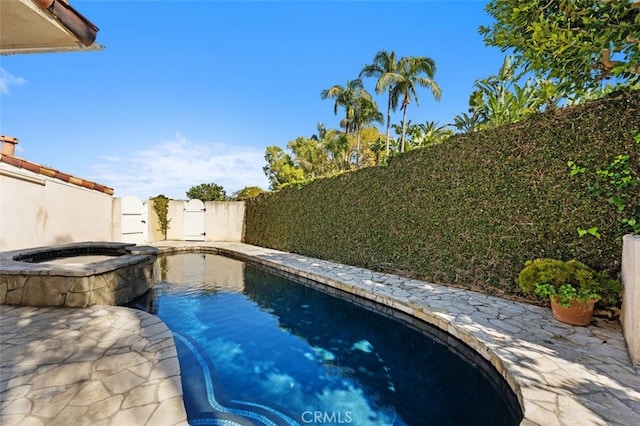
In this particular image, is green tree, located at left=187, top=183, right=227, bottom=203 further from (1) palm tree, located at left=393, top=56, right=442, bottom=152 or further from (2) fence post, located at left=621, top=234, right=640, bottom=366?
(2) fence post, located at left=621, top=234, right=640, bottom=366

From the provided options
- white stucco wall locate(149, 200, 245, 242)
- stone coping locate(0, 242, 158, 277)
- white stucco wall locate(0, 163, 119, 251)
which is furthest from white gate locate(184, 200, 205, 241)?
stone coping locate(0, 242, 158, 277)

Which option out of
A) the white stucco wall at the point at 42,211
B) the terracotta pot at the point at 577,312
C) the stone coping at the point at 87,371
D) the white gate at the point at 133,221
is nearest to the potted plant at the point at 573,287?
the terracotta pot at the point at 577,312

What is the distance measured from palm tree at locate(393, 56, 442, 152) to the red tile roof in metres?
16.1

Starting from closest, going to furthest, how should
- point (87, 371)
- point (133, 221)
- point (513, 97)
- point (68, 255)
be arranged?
point (87, 371), point (513, 97), point (68, 255), point (133, 221)

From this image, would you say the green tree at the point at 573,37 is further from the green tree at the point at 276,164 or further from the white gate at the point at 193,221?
the green tree at the point at 276,164

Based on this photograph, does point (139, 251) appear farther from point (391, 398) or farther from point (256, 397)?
point (391, 398)

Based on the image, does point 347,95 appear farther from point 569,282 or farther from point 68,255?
point 569,282

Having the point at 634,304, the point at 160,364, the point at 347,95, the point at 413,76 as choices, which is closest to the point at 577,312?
the point at 634,304

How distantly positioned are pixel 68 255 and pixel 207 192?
1483 cm

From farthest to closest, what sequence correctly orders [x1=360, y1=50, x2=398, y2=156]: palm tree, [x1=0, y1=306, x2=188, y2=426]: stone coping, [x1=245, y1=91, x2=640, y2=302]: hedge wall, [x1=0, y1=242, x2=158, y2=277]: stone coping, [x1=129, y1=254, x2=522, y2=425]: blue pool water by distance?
[x1=360, y1=50, x2=398, y2=156]: palm tree, [x1=0, y1=242, x2=158, y2=277]: stone coping, [x1=245, y1=91, x2=640, y2=302]: hedge wall, [x1=129, y1=254, x2=522, y2=425]: blue pool water, [x1=0, y1=306, x2=188, y2=426]: stone coping

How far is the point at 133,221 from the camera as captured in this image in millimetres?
13102

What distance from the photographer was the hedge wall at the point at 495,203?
386cm

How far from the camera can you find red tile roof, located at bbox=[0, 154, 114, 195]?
22.1 feet

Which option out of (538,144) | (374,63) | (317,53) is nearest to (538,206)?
(538,144)
